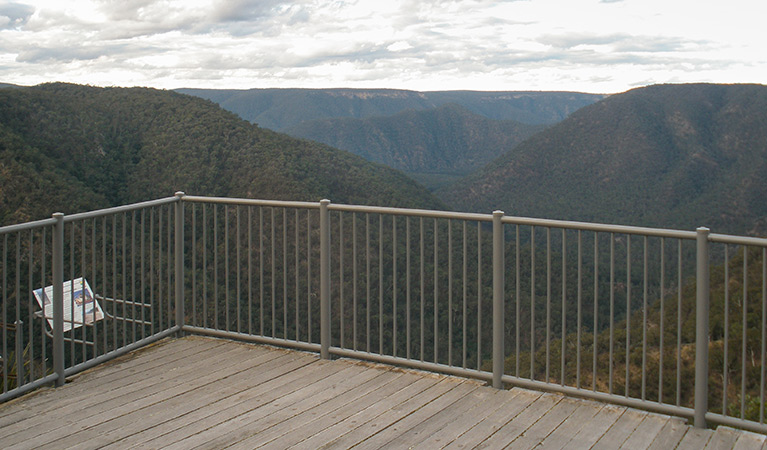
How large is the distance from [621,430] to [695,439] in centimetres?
33

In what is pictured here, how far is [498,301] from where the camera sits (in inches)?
156

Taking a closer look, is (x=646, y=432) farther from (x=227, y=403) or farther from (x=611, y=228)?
(x=227, y=403)

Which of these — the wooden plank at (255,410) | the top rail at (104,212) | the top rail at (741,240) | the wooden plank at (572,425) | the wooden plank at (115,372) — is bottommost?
the wooden plank at (572,425)

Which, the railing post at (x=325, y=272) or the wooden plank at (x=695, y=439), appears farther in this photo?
the railing post at (x=325, y=272)

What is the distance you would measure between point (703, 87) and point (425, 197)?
46766 millimetres

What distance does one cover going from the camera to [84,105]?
44.5 m

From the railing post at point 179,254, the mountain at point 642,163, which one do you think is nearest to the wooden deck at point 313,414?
the railing post at point 179,254

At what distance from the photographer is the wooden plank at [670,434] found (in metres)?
3.19

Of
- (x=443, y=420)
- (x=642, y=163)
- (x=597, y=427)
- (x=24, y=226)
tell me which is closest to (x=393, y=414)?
(x=443, y=420)

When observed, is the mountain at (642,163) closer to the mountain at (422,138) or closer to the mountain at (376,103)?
the mountain at (422,138)

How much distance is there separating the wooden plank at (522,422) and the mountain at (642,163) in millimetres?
57360

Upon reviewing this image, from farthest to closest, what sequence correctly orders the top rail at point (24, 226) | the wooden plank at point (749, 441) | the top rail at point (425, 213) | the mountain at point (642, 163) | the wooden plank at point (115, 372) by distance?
1. the mountain at point (642, 163)
2. the top rail at point (425, 213)
3. the wooden plank at point (115, 372)
4. the top rail at point (24, 226)
5. the wooden plank at point (749, 441)

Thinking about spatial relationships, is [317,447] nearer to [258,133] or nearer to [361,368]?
[361,368]

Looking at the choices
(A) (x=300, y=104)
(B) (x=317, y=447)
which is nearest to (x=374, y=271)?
(B) (x=317, y=447)
